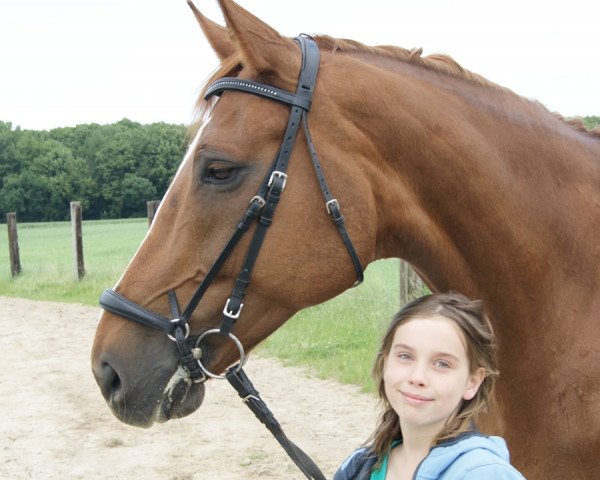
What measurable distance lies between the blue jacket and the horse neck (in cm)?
83

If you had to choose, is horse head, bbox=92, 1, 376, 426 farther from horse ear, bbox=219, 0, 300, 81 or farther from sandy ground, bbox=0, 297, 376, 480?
sandy ground, bbox=0, 297, 376, 480

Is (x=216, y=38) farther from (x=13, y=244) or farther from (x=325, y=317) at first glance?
(x=13, y=244)

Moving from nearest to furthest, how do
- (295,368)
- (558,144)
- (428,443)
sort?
(428,443) < (558,144) < (295,368)

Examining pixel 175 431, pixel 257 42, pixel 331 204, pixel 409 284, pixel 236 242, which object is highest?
pixel 257 42

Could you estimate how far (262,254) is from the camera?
2.10 meters

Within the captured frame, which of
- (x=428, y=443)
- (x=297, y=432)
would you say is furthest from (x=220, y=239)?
(x=297, y=432)

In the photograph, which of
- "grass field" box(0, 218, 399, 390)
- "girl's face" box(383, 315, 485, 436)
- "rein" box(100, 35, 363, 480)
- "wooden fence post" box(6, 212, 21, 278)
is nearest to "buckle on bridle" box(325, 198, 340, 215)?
"rein" box(100, 35, 363, 480)

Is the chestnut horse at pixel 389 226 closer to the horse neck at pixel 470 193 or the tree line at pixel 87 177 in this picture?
the horse neck at pixel 470 193

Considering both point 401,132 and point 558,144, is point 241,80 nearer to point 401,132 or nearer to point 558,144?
point 401,132

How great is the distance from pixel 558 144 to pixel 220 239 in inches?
54.7

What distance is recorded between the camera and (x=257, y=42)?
6.98 ft

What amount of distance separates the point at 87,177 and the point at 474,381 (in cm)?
5175

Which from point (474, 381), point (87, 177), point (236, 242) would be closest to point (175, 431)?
point (236, 242)

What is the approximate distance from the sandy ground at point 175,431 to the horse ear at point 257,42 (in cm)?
333
